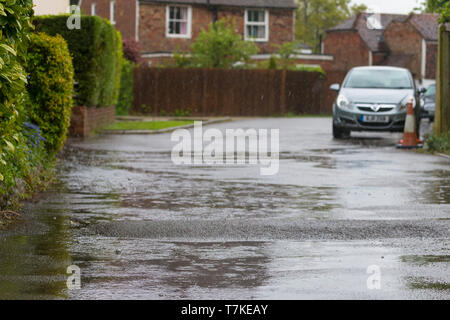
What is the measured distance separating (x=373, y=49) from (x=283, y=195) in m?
61.7

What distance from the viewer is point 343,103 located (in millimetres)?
24031

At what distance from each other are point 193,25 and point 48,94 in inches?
1473

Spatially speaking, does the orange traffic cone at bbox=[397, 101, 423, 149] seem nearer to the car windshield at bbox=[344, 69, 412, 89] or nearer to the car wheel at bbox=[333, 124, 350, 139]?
the car wheel at bbox=[333, 124, 350, 139]

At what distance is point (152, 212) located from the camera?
10742 millimetres

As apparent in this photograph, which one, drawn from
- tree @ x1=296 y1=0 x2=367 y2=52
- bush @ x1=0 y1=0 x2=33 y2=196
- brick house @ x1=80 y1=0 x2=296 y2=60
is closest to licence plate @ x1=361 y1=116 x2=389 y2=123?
bush @ x1=0 y1=0 x2=33 y2=196

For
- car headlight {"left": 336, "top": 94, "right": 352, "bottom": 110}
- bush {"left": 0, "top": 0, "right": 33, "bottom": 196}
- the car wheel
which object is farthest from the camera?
the car wheel

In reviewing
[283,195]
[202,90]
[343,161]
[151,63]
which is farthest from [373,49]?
[283,195]

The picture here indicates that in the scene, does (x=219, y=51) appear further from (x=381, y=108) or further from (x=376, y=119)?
(x=376, y=119)

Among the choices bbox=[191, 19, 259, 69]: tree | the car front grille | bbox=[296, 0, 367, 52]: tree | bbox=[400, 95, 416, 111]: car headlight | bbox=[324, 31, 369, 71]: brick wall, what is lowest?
the car front grille

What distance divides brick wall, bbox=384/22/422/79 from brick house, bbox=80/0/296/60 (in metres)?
21.2

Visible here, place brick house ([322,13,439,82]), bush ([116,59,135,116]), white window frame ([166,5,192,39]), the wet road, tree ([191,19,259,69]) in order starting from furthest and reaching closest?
brick house ([322,13,439,82])
white window frame ([166,5,192,39])
tree ([191,19,259,69])
bush ([116,59,135,116])
the wet road

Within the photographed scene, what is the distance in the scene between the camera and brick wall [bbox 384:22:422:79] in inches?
2827

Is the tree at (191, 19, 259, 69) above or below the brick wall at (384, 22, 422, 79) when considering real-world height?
below

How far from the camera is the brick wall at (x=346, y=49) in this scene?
72.5 m
